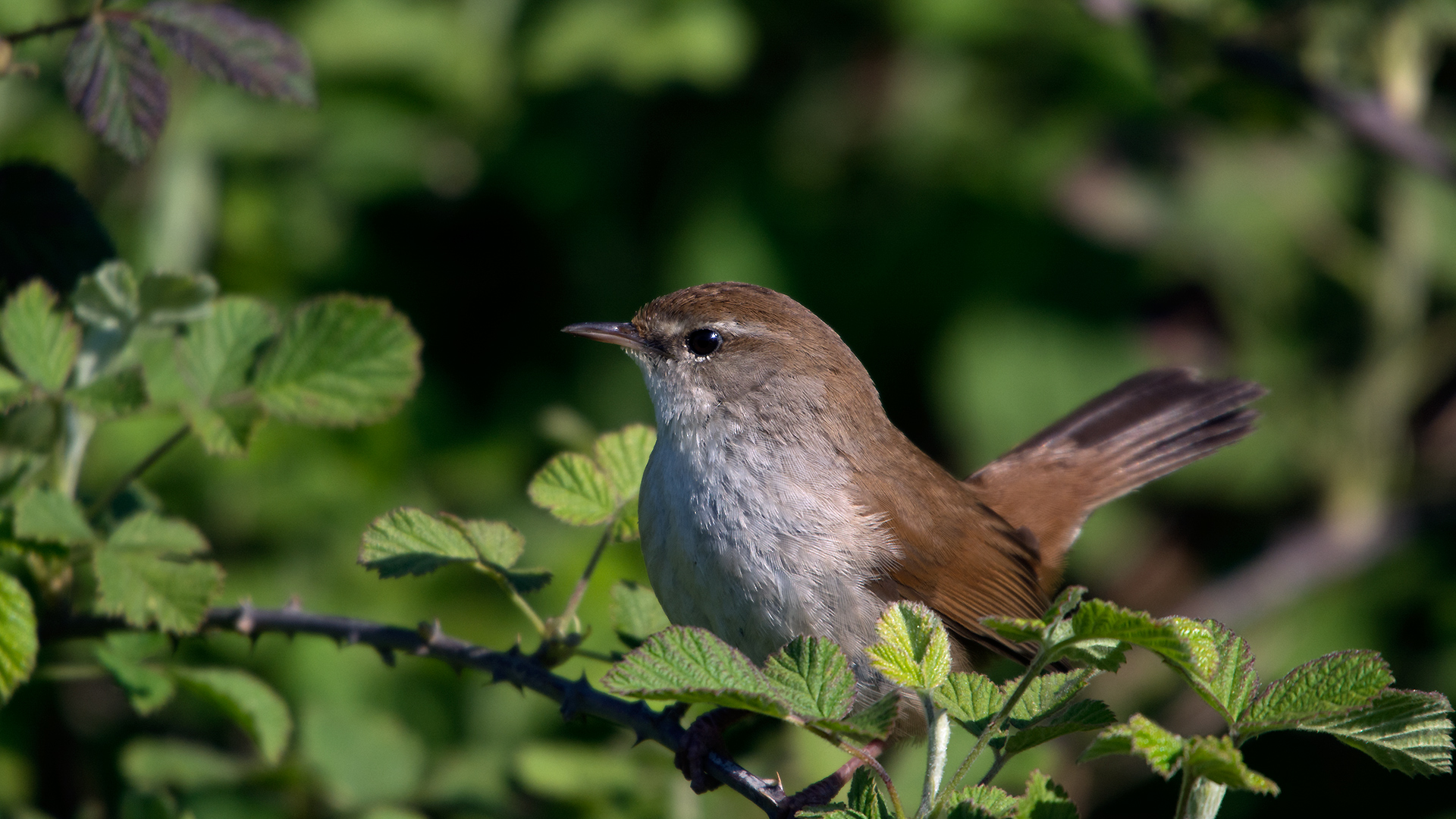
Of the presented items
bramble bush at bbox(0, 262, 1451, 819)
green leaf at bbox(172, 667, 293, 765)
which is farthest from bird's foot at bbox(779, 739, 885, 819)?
green leaf at bbox(172, 667, 293, 765)

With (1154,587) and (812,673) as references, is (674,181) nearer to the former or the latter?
(1154,587)

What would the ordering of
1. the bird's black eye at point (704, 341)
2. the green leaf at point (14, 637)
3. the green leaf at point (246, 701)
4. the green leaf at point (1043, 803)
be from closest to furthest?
the green leaf at point (1043, 803), the green leaf at point (14, 637), the green leaf at point (246, 701), the bird's black eye at point (704, 341)

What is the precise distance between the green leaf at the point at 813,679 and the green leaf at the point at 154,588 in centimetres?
100

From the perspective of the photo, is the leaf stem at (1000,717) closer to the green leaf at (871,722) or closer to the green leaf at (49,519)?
the green leaf at (871,722)

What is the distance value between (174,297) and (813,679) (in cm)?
129

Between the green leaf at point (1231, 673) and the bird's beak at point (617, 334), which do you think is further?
the bird's beak at point (617, 334)

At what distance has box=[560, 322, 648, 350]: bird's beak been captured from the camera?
3.20 metres

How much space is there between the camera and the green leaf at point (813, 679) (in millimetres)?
1546

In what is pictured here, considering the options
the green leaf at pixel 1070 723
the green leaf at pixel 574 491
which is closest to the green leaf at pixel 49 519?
the green leaf at pixel 574 491

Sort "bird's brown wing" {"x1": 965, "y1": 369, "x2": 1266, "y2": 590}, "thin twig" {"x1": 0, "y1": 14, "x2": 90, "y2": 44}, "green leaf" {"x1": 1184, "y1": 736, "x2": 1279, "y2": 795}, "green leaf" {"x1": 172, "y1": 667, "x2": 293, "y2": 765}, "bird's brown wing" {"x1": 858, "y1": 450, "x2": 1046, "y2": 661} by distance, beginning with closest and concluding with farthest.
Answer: "green leaf" {"x1": 1184, "y1": 736, "x2": 1279, "y2": 795}, "thin twig" {"x1": 0, "y1": 14, "x2": 90, "y2": 44}, "green leaf" {"x1": 172, "y1": 667, "x2": 293, "y2": 765}, "bird's brown wing" {"x1": 858, "y1": 450, "x2": 1046, "y2": 661}, "bird's brown wing" {"x1": 965, "y1": 369, "x2": 1266, "y2": 590}

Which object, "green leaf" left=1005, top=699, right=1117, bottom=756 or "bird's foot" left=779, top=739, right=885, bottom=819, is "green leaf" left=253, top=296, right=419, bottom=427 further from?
"green leaf" left=1005, top=699, right=1117, bottom=756

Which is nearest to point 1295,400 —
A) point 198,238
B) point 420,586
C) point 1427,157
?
point 1427,157

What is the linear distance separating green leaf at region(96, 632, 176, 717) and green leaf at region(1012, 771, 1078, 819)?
5.09 ft

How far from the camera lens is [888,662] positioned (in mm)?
1581
